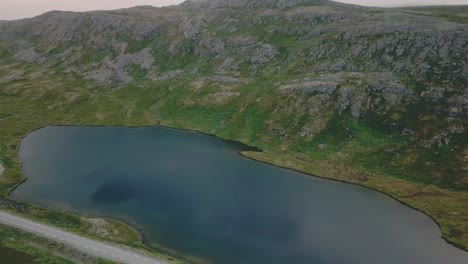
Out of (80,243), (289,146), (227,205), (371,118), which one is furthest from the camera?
(371,118)

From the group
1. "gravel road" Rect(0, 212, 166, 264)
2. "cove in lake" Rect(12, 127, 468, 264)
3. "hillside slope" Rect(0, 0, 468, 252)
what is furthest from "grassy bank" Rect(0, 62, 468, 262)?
"cove in lake" Rect(12, 127, 468, 264)

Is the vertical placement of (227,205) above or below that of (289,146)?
above

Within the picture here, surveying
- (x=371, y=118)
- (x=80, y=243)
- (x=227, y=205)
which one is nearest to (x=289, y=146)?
(x=371, y=118)

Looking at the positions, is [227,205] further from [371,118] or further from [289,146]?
[371,118]

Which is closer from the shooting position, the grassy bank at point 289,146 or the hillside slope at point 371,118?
the grassy bank at point 289,146

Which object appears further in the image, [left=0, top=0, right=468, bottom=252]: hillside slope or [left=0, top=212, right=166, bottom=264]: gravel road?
[left=0, top=0, right=468, bottom=252]: hillside slope

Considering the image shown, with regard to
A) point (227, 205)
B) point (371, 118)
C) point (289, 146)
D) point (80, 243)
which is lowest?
point (289, 146)

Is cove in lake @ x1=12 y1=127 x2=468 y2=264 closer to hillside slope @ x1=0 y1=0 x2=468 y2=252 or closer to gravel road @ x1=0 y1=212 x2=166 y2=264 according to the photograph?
gravel road @ x1=0 y1=212 x2=166 y2=264

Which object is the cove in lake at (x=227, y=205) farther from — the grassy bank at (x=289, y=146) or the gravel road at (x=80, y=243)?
the gravel road at (x=80, y=243)

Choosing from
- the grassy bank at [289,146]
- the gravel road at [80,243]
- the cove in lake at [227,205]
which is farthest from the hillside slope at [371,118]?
the gravel road at [80,243]
